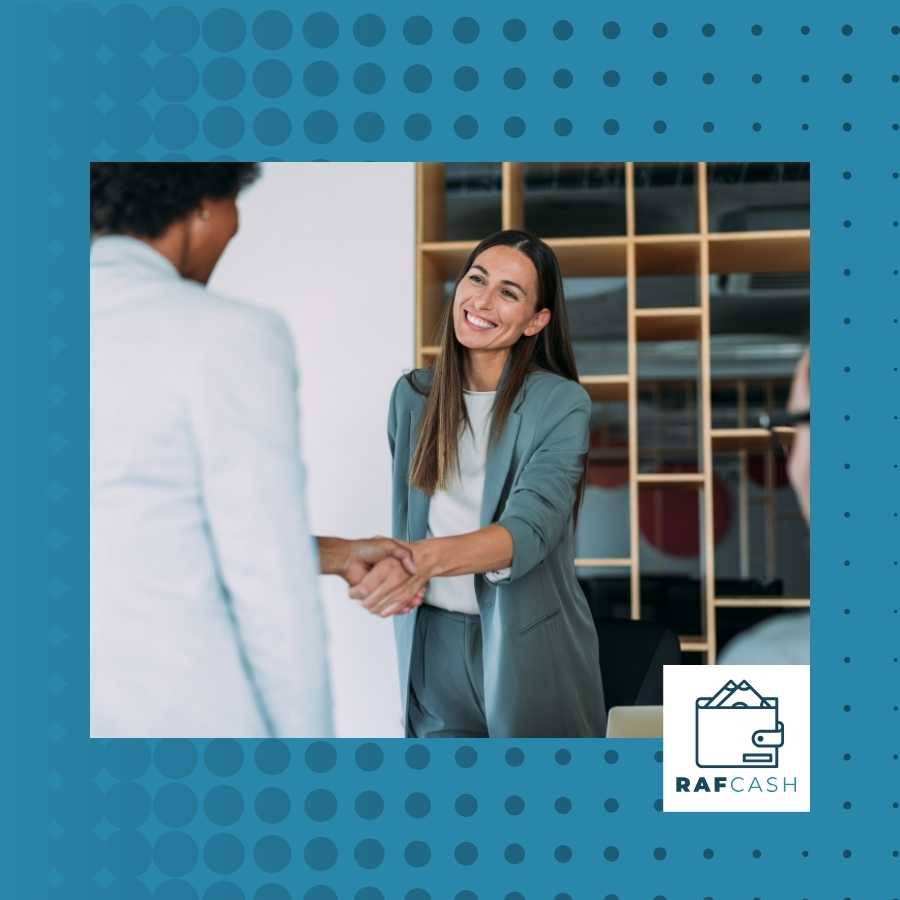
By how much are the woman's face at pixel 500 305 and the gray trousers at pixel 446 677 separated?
1.84ft

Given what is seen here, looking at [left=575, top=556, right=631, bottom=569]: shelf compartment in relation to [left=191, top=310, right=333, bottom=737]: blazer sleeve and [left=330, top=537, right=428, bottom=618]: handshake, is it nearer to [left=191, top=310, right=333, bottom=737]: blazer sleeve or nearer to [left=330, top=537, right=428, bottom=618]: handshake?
[left=330, top=537, right=428, bottom=618]: handshake

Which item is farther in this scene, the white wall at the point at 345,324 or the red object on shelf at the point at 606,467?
the red object on shelf at the point at 606,467

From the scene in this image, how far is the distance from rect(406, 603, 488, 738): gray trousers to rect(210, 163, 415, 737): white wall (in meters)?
0.05

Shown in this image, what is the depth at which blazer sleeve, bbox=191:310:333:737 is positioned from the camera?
2.06 metres

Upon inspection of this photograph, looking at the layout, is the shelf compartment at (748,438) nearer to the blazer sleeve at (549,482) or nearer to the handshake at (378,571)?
the blazer sleeve at (549,482)

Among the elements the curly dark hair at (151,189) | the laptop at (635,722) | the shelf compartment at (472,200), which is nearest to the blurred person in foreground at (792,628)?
the laptop at (635,722)

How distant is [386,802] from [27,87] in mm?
1578

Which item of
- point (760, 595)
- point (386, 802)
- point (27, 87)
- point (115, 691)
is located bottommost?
point (386, 802)

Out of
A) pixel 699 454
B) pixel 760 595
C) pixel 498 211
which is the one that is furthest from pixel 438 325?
pixel 760 595

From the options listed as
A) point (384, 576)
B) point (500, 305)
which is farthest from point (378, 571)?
point (500, 305)

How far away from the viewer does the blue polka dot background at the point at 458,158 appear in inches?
84.1

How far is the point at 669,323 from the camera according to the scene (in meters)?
2.63
